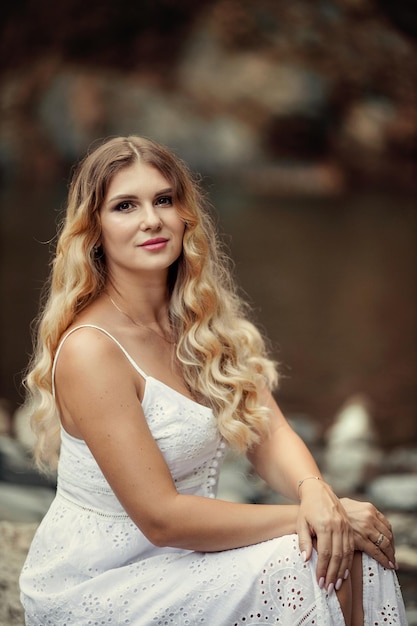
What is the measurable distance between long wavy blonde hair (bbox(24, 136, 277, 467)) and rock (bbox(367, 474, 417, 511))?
133 cm

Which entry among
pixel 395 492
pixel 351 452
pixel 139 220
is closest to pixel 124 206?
pixel 139 220

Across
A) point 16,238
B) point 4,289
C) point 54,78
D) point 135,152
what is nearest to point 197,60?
point 54,78

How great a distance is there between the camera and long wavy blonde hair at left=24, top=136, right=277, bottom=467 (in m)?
2.00

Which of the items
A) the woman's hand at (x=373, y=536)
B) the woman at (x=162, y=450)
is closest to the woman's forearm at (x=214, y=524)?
the woman at (x=162, y=450)

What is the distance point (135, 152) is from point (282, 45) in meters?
11.1

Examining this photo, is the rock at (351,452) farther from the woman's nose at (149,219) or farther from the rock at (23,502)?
the woman's nose at (149,219)

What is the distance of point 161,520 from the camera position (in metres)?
1.82

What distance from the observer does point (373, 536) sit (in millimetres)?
1850

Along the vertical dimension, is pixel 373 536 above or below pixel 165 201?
below

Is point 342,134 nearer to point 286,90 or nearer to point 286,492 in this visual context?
point 286,90

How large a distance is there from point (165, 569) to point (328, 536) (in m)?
0.33

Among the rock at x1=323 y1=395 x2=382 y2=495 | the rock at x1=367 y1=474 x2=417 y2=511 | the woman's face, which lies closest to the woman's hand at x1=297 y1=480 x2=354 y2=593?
the woman's face

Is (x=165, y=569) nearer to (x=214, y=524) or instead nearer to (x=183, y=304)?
(x=214, y=524)

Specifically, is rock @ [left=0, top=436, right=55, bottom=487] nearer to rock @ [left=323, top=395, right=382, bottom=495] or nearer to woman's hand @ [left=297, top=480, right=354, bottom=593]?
rock @ [left=323, top=395, right=382, bottom=495]
